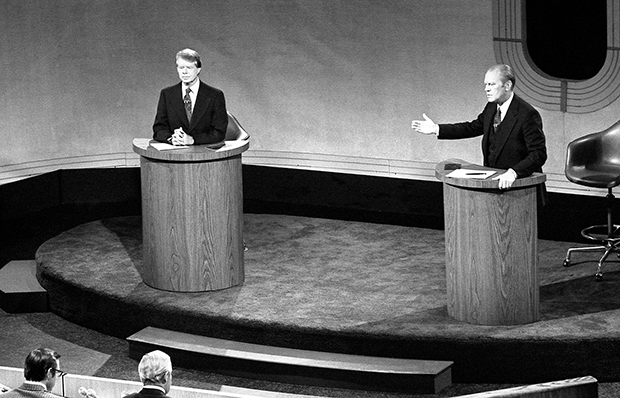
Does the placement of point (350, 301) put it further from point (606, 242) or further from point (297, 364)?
point (606, 242)

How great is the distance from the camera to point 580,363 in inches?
255

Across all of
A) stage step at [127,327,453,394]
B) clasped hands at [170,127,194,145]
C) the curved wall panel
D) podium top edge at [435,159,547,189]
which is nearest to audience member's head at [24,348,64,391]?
stage step at [127,327,453,394]

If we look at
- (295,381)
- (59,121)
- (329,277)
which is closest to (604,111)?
(329,277)

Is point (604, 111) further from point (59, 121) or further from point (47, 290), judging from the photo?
point (59, 121)

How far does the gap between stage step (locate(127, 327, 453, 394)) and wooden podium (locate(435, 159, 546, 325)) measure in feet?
1.49

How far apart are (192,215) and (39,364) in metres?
2.69

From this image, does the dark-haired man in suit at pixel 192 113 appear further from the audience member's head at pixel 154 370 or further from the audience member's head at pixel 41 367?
the audience member's head at pixel 154 370

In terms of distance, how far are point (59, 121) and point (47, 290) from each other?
3016mm

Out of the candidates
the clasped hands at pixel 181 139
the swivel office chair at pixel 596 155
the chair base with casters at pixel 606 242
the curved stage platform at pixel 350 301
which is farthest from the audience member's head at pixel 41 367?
the swivel office chair at pixel 596 155

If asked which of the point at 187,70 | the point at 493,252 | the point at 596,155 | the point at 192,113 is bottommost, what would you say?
the point at 493,252

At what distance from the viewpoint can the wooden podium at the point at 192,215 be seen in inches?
290

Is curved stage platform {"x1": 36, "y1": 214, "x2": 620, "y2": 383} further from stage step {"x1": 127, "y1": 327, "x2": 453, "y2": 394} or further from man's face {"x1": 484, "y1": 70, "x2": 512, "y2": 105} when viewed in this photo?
man's face {"x1": 484, "y1": 70, "x2": 512, "y2": 105}

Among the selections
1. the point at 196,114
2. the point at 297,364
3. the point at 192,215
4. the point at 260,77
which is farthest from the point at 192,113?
the point at 260,77

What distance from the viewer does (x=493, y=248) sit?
6648mm
